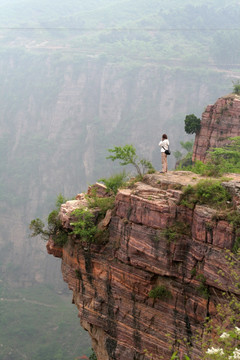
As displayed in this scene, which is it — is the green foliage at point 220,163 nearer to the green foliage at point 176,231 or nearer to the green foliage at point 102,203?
the green foliage at point 176,231

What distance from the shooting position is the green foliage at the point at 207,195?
15500 millimetres

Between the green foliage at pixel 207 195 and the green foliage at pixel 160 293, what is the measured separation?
3.38m

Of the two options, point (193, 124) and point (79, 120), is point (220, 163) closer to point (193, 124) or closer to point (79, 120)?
point (193, 124)

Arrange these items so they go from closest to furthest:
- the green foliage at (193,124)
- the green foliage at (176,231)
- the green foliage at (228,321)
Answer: the green foliage at (228,321) → the green foliage at (176,231) → the green foliage at (193,124)

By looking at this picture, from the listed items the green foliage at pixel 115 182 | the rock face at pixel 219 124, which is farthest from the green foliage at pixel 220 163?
the green foliage at pixel 115 182

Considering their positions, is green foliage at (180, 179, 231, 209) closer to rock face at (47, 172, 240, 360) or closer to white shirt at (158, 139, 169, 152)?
rock face at (47, 172, 240, 360)

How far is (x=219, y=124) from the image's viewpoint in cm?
3653

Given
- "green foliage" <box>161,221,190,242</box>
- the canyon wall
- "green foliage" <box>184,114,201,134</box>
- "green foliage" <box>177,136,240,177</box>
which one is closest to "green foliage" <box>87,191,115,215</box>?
"green foliage" <box>161,221,190,242</box>

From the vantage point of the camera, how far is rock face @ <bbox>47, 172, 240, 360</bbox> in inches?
609

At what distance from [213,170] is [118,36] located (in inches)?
4128

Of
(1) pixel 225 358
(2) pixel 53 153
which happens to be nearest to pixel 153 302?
(1) pixel 225 358

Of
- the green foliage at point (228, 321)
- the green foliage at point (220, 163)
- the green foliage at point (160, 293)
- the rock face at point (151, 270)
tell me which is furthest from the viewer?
the green foliage at point (220, 163)

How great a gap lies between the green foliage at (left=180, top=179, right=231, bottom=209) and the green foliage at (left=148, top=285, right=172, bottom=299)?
11.1 feet

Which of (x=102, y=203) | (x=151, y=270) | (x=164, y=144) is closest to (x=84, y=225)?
(x=102, y=203)
